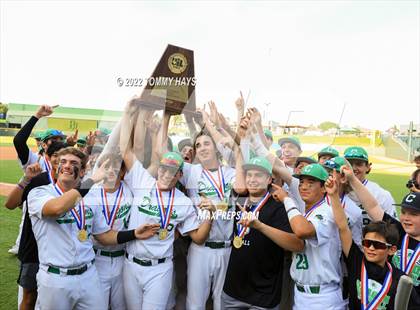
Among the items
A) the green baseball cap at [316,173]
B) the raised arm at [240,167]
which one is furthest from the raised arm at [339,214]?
the raised arm at [240,167]

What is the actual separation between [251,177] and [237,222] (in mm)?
452

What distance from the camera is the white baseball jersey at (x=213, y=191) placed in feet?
10.7

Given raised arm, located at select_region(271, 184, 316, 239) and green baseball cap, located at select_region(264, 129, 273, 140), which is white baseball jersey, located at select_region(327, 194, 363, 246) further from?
green baseball cap, located at select_region(264, 129, 273, 140)

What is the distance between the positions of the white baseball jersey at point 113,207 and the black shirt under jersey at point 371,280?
1972 mm

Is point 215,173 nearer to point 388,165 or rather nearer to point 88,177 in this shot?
point 88,177

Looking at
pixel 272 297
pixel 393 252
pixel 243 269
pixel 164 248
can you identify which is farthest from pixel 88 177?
pixel 393 252

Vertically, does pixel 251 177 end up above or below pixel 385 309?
above

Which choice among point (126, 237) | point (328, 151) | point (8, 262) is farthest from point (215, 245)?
point (8, 262)

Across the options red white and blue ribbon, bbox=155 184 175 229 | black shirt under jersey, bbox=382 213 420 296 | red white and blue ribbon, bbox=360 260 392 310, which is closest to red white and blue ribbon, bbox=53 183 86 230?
red white and blue ribbon, bbox=155 184 175 229

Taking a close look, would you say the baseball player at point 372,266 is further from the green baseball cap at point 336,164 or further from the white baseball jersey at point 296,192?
the white baseball jersey at point 296,192

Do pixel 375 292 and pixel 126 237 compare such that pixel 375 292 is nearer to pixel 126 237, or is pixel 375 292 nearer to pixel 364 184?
pixel 364 184

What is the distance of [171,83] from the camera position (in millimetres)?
2836

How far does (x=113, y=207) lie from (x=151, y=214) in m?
0.38

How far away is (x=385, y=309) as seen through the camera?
7.85 feet
